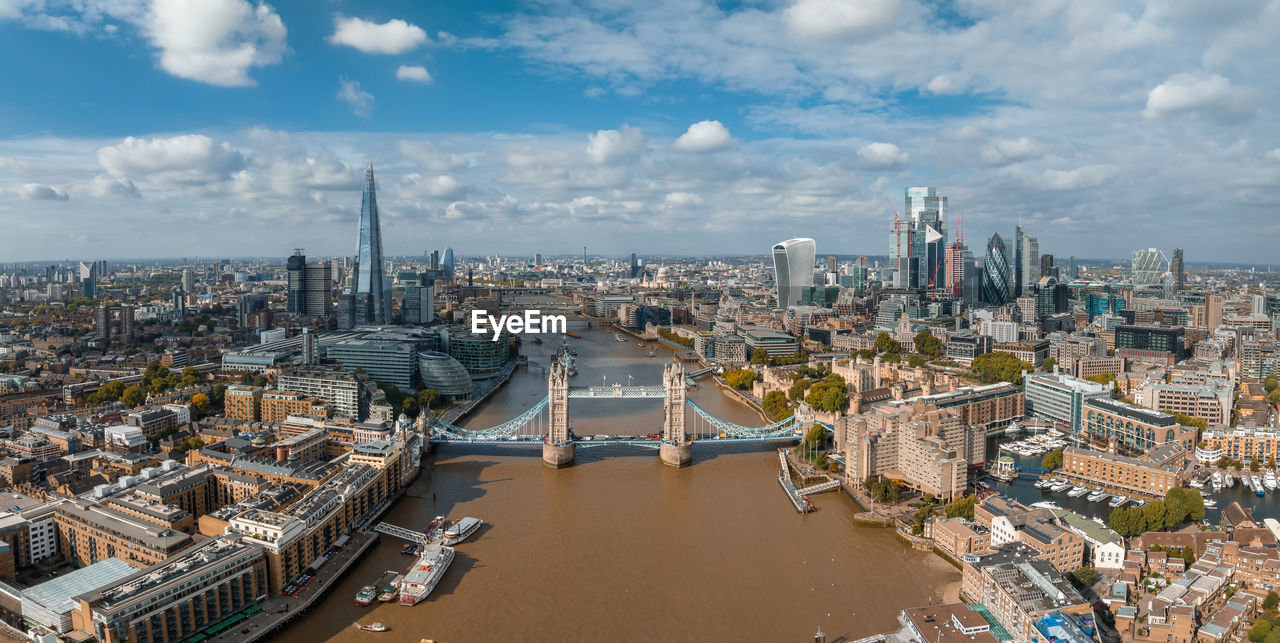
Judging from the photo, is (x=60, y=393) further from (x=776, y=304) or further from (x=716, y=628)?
(x=776, y=304)

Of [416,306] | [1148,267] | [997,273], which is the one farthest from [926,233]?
[416,306]

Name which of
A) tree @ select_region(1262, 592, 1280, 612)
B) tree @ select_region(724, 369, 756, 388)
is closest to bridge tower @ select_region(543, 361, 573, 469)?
tree @ select_region(724, 369, 756, 388)

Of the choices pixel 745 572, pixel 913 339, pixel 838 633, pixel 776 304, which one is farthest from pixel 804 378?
pixel 776 304

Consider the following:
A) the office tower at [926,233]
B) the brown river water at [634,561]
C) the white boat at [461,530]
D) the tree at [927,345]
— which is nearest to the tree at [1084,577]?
the brown river water at [634,561]

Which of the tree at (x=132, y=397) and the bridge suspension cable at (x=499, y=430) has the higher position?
the tree at (x=132, y=397)

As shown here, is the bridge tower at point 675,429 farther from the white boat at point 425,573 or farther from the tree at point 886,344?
the tree at point 886,344

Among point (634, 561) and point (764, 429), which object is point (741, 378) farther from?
point (634, 561)

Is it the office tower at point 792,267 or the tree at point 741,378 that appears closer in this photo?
the tree at point 741,378
